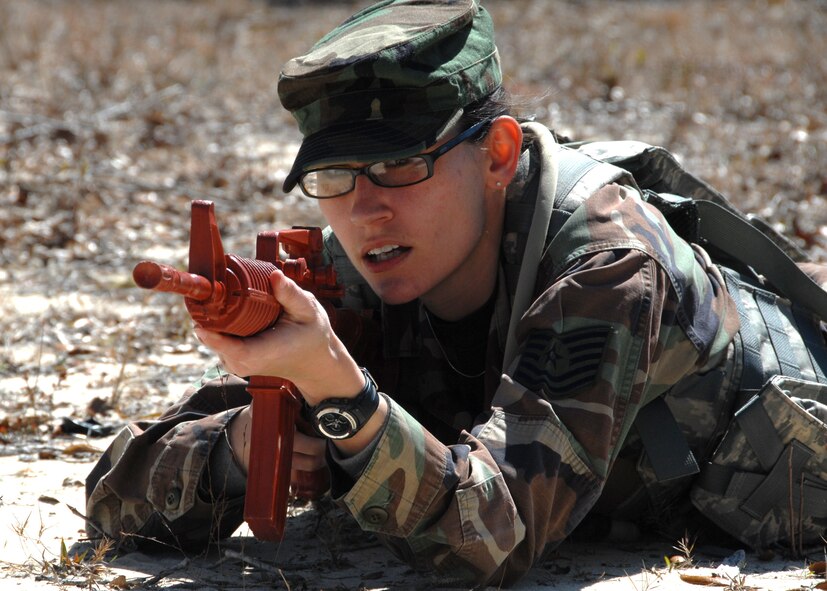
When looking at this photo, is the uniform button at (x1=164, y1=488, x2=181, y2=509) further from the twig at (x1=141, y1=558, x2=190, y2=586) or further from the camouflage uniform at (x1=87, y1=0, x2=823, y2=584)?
the twig at (x1=141, y1=558, x2=190, y2=586)

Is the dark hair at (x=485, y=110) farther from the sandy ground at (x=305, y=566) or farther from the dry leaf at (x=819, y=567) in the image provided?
the dry leaf at (x=819, y=567)

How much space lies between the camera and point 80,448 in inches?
150

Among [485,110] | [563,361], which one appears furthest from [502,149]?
[563,361]

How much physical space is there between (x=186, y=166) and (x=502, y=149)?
18.2ft

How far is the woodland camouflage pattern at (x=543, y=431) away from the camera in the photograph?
2.38 meters

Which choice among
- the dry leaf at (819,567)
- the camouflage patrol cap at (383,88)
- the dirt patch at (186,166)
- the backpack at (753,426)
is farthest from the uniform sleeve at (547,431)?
the dry leaf at (819,567)

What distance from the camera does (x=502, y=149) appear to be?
2.80 meters

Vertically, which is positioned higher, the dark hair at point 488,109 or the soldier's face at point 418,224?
the dark hair at point 488,109

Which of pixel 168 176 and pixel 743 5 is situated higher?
pixel 743 5

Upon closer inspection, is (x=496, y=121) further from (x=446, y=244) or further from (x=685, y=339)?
(x=685, y=339)

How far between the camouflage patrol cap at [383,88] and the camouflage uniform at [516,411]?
12mm

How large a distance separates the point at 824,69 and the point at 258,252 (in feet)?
27.3

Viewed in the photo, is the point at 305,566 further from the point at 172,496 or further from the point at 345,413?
the point at 345,413

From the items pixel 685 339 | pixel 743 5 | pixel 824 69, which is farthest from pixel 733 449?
pixel 743 5
